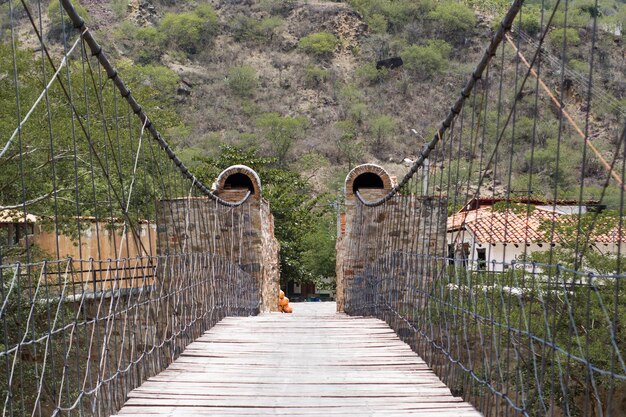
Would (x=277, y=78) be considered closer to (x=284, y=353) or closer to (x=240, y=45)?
(x=240, y=45)

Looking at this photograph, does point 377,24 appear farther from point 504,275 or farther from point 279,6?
point 504,275

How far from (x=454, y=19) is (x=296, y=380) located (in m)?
52.9

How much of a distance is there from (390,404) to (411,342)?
5.11 feet

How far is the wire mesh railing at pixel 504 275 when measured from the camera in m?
2.29

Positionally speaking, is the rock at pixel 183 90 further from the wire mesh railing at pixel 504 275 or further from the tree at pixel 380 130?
the wire mesh railing at pixel 504 275

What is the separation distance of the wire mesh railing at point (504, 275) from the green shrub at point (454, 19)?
1459 inches

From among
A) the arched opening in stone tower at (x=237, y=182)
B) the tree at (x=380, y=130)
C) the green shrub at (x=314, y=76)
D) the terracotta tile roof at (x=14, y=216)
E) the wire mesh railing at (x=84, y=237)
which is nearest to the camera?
the wire mesh railing at (x=84, y=237)

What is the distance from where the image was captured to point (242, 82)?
47906 mm

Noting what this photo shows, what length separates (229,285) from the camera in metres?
7.24

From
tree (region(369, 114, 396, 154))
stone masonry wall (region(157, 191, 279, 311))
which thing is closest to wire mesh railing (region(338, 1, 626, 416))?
stone masonry wall (region(157, 191, 279, 311))

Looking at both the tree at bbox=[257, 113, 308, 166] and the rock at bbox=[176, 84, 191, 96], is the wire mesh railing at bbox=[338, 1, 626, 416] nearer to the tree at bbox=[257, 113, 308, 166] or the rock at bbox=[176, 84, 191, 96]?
the tree at bbox=[257, 113, 308, 166]

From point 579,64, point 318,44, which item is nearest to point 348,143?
point 318,44

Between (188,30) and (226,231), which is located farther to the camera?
(188,30)

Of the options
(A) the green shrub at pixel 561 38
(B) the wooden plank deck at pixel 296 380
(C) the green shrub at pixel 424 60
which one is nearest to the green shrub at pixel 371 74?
(C) the green shrub at pixel 424 60
